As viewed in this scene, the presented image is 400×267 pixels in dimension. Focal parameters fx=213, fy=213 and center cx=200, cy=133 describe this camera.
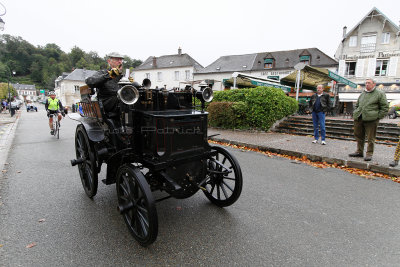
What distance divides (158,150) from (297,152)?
4.79 metres

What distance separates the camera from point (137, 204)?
2217mm

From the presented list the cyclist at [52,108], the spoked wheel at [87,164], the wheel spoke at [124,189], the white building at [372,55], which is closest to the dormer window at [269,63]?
the white building at [372,55]

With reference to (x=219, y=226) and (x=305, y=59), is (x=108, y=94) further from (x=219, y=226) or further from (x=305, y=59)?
(x=305, y=59)

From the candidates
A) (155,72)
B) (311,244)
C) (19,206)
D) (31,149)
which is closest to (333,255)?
(311,244)

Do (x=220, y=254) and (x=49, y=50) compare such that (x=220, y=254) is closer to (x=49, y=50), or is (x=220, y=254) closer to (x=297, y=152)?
(x=297, y=152)

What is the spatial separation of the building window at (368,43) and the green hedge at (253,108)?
17551mm

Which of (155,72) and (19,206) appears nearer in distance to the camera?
(19,206)

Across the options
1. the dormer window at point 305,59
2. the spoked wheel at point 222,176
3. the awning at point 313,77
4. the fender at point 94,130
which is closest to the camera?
the spoked wheel at point 222,176

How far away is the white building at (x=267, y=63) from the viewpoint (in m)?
25.8

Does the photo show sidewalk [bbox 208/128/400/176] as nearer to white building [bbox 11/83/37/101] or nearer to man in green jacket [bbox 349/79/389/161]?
man in green jacket [bbox 349/79/389/161]

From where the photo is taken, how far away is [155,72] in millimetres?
36906

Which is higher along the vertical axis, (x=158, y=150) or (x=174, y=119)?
(x=174, y=119)

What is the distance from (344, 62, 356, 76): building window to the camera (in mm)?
22188

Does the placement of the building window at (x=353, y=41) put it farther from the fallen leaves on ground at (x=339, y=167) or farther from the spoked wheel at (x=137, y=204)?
the spoked wheel at (x=137, y=204)
